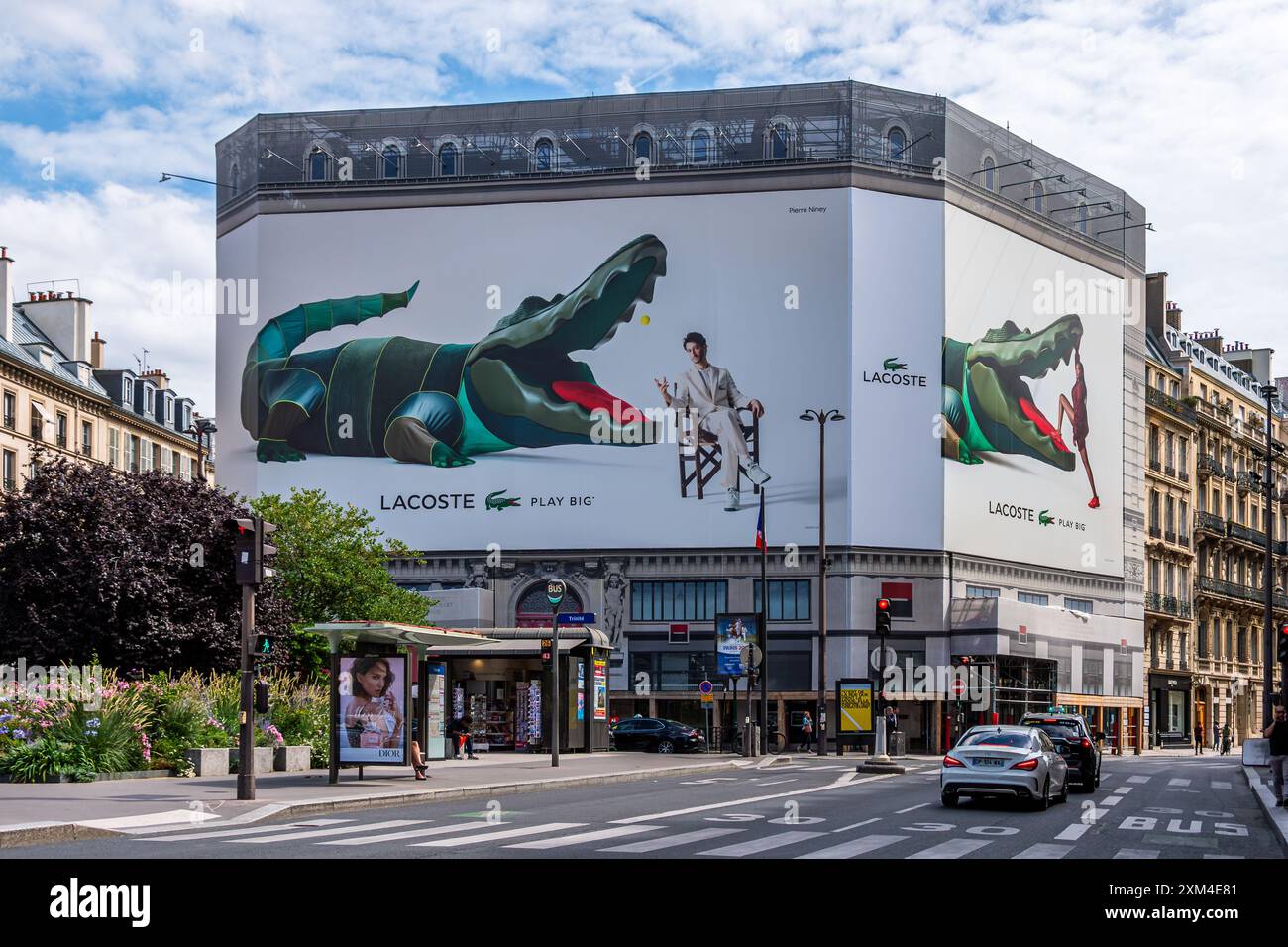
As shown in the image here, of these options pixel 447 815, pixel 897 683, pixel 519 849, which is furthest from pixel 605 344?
pixel 519 849

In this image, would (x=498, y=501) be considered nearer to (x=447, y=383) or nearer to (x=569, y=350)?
(x=447, y=383)

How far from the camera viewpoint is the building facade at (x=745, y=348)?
7481 centimetres

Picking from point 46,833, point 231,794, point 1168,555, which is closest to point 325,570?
point 231,794

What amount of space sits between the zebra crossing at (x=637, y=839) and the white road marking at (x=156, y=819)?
0.85 meters

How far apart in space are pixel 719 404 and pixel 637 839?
57.9 meters

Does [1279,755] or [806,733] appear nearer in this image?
[1279,755]

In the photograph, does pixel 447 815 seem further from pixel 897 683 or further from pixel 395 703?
pixel 897 683

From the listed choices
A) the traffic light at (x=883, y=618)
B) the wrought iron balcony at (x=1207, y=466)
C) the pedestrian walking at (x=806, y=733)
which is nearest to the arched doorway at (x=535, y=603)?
the pedestrian walking at (x=806, y=733)

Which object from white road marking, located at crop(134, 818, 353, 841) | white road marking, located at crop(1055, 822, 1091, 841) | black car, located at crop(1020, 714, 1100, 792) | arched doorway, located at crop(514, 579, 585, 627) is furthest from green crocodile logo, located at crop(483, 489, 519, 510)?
white road marking, located at crop(1055, 822, 1091, 841)

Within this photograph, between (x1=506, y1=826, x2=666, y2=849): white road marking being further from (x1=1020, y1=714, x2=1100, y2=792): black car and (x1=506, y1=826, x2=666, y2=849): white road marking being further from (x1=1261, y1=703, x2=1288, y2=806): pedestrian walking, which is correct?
(x1=1261, y1=703, x2=1288, y2=806): pedestrian walking

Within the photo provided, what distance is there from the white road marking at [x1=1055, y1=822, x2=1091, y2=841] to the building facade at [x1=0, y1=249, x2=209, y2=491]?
51.1 metres

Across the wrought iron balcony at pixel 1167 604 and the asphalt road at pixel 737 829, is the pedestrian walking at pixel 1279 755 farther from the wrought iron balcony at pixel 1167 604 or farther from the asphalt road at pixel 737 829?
the wrought iron balcony at pixel 1167 604

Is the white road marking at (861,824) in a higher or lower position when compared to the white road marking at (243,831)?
lower

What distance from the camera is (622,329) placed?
77.0m
